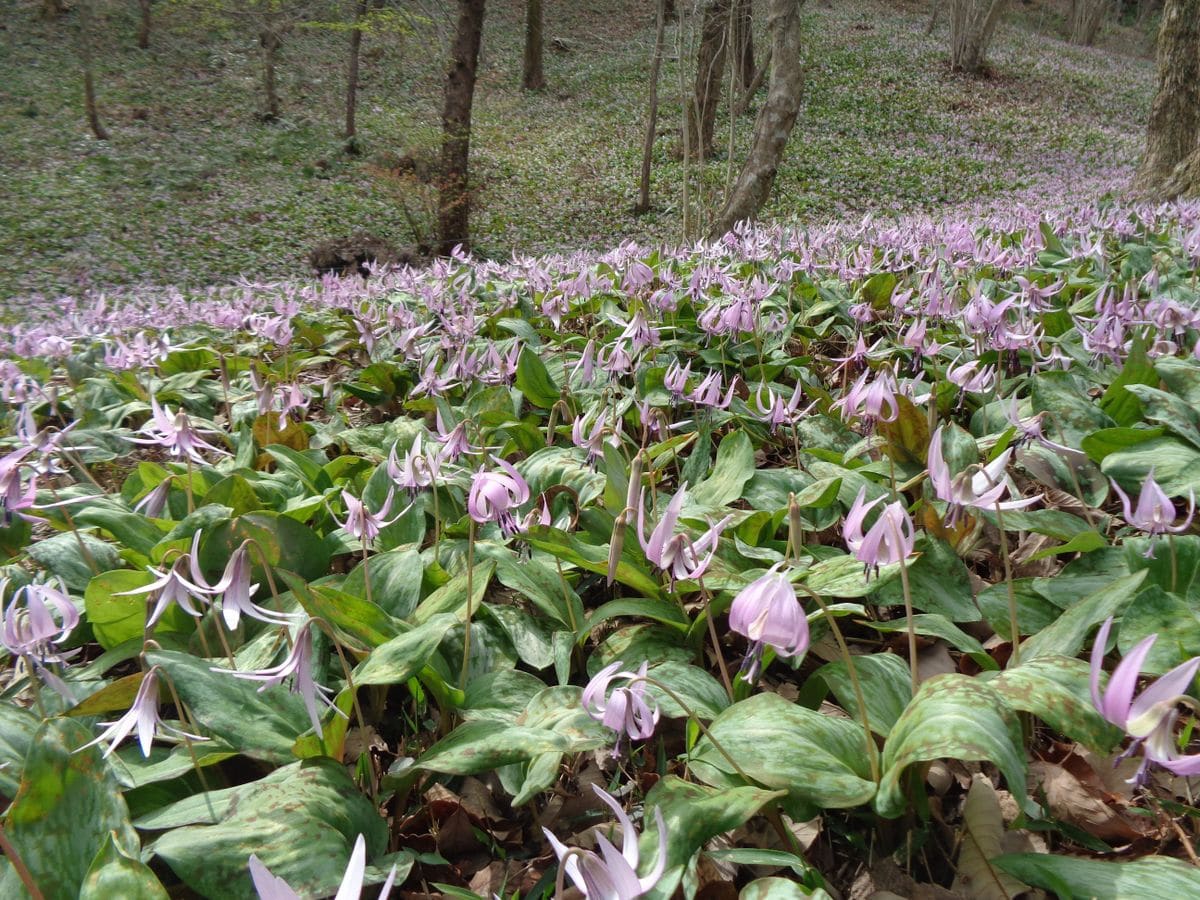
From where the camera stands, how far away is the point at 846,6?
3148cm

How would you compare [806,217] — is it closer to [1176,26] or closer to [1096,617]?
[1176,26]

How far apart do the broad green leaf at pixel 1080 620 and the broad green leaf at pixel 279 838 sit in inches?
37.4

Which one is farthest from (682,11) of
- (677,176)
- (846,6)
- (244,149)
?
(846,6)

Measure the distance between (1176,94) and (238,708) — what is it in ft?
26.8

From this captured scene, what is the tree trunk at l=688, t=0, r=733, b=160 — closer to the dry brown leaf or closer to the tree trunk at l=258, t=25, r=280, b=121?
the tree trunk at l=258, t=25, r=280, b=121

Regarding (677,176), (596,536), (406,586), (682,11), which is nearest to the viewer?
(406,586)

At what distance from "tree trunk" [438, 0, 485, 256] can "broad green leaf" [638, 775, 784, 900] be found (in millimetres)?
11696

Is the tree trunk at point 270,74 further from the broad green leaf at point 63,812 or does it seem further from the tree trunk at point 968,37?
the broad green leaf at point 63,812

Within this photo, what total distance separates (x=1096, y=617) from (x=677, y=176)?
17447 mm

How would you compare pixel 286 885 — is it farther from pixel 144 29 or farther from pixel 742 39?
pixel 144 29

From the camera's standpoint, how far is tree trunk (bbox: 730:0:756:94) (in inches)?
448

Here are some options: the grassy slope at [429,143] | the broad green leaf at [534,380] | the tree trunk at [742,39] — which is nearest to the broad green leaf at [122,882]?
the broad green leaf at [534,380]

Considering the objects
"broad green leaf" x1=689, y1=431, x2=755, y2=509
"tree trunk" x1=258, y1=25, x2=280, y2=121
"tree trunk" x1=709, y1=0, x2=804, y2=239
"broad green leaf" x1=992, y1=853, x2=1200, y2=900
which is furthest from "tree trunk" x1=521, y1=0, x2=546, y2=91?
"broad green leaf" x1=992, y1=853, x2=1200, y2=900

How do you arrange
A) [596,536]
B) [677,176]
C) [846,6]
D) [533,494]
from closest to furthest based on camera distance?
[596,536], [533,494], [677,176], [846,6]
